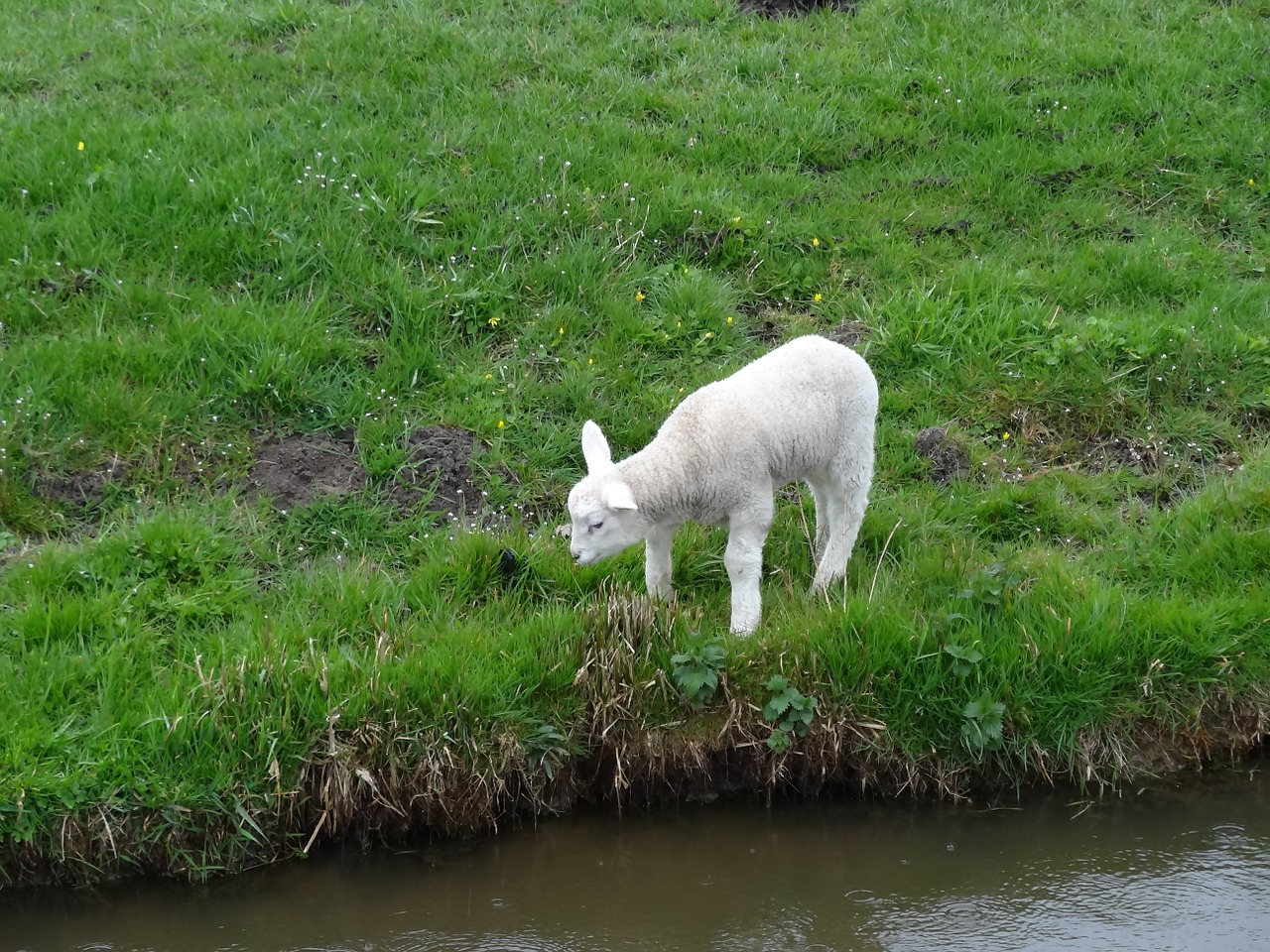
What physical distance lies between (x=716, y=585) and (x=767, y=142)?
4614 millimetres

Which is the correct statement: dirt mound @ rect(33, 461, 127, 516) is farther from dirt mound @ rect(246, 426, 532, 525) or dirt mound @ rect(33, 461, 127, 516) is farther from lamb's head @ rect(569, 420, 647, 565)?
lamb's head @ rect(569, 420, 647, 565)

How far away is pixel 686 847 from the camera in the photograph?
5.00m

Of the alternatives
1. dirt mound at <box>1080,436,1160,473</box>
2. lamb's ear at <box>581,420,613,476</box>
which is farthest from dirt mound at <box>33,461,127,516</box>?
dirt mound at <box>1080,436,1160,473</box>

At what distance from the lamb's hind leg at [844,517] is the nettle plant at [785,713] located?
87 cm

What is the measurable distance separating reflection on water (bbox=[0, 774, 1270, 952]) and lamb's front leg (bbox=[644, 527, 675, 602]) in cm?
108

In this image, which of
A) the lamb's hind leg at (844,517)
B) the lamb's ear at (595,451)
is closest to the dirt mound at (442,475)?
the lamb's ear at (595,451)

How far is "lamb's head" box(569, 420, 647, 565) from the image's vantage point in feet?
17.4

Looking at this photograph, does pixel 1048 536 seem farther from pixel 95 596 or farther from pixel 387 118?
pixel 387 118

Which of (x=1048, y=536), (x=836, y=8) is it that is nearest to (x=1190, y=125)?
(x=836, y=8)

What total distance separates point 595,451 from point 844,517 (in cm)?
131

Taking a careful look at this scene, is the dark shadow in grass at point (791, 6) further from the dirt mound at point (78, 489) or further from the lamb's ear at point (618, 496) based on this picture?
the dirt mound at point (78, 489)

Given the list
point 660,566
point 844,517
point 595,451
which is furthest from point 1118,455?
point 595,451

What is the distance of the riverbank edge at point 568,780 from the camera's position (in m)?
4.68

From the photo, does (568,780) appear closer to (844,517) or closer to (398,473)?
(844,517)
